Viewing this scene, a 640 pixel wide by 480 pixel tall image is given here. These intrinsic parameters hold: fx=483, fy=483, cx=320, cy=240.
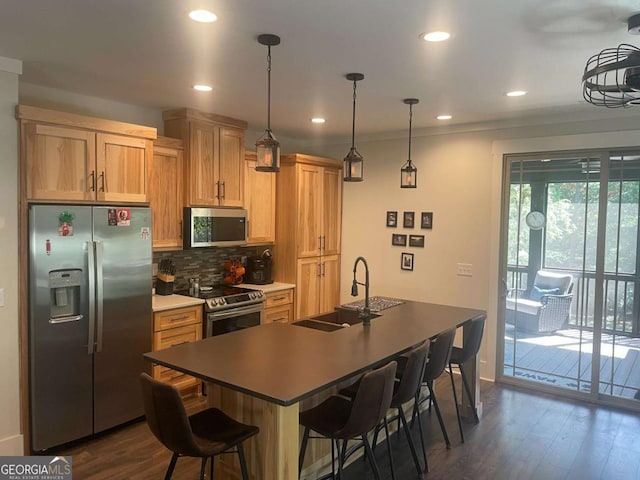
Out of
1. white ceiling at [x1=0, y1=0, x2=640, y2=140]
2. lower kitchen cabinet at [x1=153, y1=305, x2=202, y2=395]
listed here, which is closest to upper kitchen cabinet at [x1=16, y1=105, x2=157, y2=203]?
white ceiling at [x1=0, y1=0, x2=640, y2=140]

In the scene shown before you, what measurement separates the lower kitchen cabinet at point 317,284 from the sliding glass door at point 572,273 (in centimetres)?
198

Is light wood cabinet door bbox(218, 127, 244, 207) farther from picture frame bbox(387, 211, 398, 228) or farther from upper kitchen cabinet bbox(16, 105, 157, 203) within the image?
picture frame bbox(387, 211, 398, 228)

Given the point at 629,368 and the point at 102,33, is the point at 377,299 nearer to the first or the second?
the point at 629,368

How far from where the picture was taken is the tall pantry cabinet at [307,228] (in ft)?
17.4

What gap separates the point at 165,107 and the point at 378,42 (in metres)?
2.40

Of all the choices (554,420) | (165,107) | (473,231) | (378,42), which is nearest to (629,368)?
(554,420)

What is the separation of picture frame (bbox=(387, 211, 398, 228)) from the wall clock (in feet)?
4.53

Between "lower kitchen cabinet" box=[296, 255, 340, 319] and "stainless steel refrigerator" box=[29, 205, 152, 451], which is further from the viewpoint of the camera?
"lower kitchen cabinet" box=[296, 255, 340, 319]

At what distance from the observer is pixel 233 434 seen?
2264 mm

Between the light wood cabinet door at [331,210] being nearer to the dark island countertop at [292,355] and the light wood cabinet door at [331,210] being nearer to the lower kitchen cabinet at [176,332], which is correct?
the lower kitchen cabinet at [176,332]

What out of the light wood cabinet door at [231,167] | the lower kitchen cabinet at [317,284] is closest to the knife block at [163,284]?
the light wood cabinet door at [231,167]

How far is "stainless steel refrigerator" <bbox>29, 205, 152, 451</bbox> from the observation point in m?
3.17

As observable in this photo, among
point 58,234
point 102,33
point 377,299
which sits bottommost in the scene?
point 377,299

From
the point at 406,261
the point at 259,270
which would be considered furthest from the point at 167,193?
the point at 406,261
